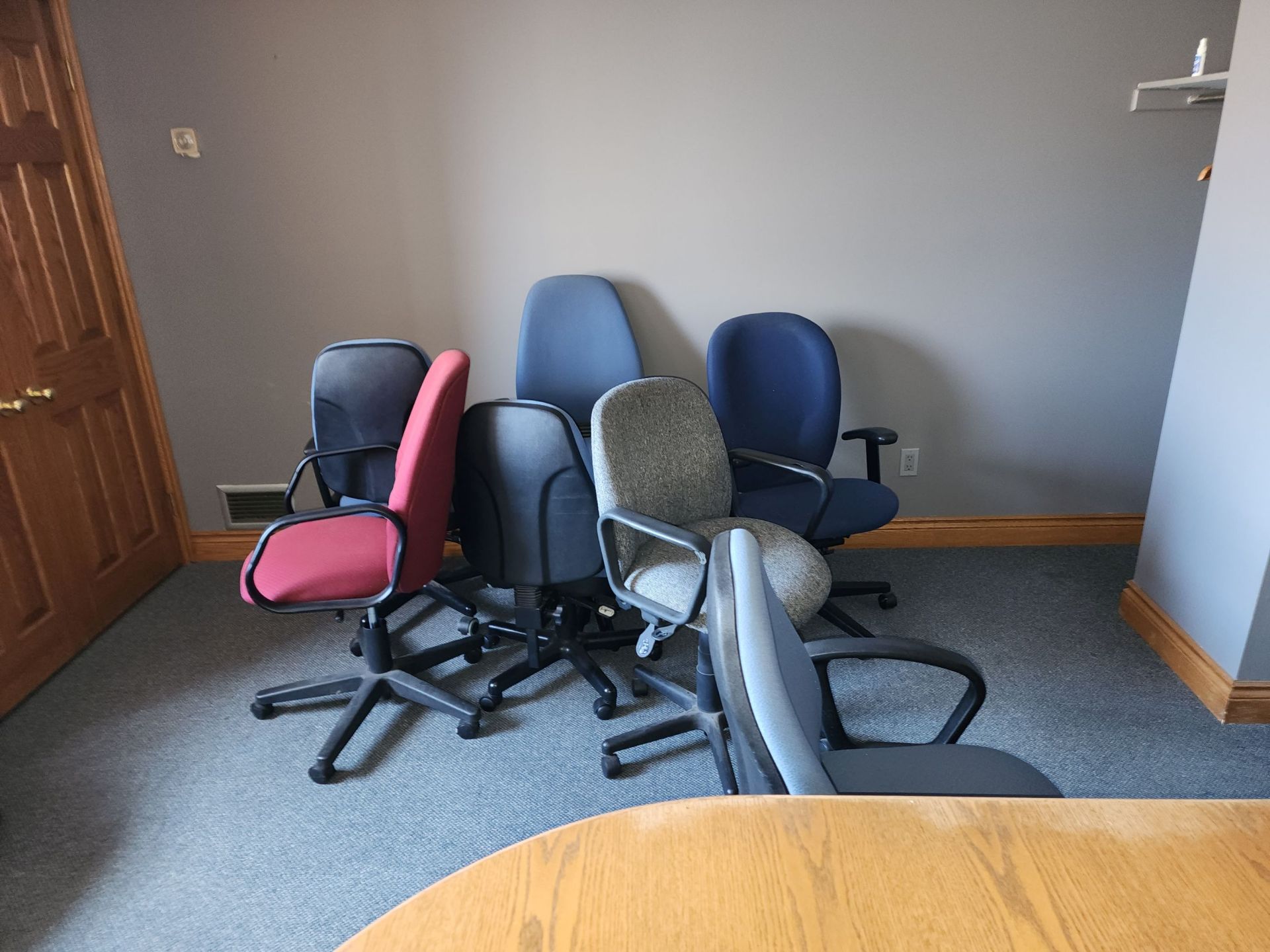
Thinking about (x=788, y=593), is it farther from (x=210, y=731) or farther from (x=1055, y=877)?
(x=210, y=731)

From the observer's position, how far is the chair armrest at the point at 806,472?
2.16 meters

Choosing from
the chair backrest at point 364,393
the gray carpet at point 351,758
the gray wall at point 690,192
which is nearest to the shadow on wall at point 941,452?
the gray wall at point 690,192

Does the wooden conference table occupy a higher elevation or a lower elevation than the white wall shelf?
lower

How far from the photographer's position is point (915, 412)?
9.87 ft

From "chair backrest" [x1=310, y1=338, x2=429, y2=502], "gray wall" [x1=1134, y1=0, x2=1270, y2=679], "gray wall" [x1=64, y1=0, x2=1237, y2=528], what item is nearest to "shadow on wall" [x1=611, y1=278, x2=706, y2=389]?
"gray wall" [x1=64, y1=0, x2=1237, y2=528]

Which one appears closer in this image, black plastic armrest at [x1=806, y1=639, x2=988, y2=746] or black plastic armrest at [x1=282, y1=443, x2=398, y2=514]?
black plastic armrest at [x1=806, y1=639, x2=988, y2=746]

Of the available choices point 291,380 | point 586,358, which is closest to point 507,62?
point 586,358

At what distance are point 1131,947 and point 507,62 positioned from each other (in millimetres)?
2764

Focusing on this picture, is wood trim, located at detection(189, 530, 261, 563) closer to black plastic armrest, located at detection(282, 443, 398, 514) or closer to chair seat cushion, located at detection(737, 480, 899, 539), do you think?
black plastic armrest, located at detection(282, 443, 398, 514)

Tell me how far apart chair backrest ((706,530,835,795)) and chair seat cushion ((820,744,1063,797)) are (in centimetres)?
33

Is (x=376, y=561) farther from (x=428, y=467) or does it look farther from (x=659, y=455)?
(x=659, y=455)

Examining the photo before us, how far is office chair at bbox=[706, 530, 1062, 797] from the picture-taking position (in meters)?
0.81

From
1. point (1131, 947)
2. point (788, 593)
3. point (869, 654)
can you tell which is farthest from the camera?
point (788, 593)

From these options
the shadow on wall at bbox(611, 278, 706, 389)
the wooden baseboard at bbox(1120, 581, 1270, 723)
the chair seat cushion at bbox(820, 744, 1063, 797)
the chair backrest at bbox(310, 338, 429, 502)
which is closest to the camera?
the chair seat cushion at bbox(820, 744, 1063, 797)
